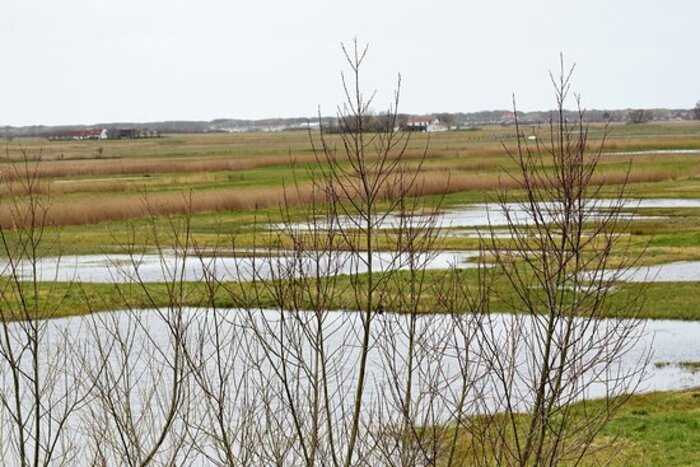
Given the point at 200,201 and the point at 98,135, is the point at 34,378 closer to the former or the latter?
the point at 200,201

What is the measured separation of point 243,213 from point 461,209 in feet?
30.8

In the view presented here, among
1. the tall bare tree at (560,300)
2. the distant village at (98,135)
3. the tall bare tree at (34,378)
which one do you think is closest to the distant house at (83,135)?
the distant village at (98,135)

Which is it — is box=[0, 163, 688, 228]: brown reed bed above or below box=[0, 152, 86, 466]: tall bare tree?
below

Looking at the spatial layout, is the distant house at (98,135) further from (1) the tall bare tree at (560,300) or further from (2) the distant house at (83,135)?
(1) the tall bare tree at (560,300)

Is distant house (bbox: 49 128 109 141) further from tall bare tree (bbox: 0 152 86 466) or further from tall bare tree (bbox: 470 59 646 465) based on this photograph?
tall bare tree (bbox: 470 59 646 465)

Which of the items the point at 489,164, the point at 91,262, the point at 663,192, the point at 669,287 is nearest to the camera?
the point at 669,287

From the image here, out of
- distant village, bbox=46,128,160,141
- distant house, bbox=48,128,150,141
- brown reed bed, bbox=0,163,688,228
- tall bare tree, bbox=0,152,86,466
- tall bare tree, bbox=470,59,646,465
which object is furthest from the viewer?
distant house, bbox=48,128,150,141

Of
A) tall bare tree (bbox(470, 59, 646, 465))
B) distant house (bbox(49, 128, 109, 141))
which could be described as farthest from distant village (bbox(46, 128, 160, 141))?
tall bare tree (bbox(470, 59, 646, 465))

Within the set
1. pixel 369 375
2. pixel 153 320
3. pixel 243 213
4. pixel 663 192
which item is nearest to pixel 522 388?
pixel 369 375

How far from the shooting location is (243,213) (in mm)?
44500

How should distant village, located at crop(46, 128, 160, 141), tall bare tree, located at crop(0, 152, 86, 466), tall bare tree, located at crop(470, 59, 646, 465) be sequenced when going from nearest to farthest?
tall bare tree, located at crop(470, 59, 646, 465)
tall bare tree, located at crop(0, 152, 86, 466)
distant village, located at crop(46, 128, 160, 141)

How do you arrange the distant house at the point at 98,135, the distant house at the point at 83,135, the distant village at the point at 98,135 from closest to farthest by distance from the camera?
the distant village at the point at 98,135
the distant house at the point at 98,135
the distant house at the point at 83,135

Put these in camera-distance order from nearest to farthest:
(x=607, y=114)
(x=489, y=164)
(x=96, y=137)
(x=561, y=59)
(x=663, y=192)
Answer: (x=561, y=59), (x=607, y=114), (x=663, y=192), (x=489, y=164), (x=96, y=137)

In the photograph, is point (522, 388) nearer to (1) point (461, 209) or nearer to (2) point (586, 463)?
(2) point (586, 463)
